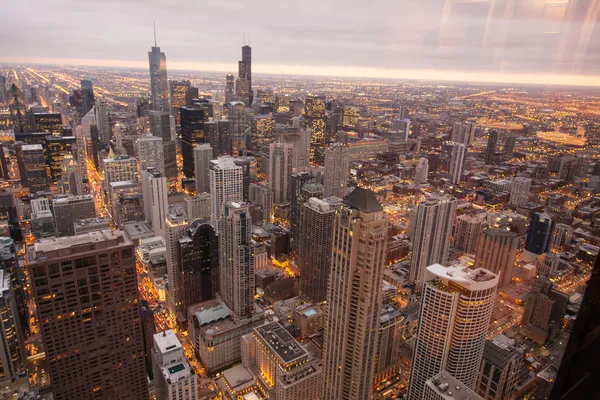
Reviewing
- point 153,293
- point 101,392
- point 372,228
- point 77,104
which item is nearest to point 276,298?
point 153,293

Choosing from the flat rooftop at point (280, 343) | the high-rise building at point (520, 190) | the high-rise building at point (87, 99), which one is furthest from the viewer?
the high-rise building at point (87, 99)

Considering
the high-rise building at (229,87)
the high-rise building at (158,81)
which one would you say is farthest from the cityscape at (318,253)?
the high-rise building at (229,87)

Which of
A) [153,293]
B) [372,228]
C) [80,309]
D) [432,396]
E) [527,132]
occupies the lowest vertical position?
[153,293]

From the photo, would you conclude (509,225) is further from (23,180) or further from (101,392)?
(23,180)

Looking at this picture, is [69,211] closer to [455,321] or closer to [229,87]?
[455,321]

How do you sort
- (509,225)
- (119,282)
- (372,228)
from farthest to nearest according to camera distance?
1. (509,225)
2. (119,282)
3. (372,228)

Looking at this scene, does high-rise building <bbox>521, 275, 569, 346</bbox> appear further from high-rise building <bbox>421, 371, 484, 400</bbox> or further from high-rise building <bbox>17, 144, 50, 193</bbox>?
high-rise building <bbox>17, 144, 50, 193</bbox>

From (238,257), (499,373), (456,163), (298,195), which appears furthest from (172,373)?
(456,163)

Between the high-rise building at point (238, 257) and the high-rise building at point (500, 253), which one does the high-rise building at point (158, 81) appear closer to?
the high-rise building at point (238, 257)
